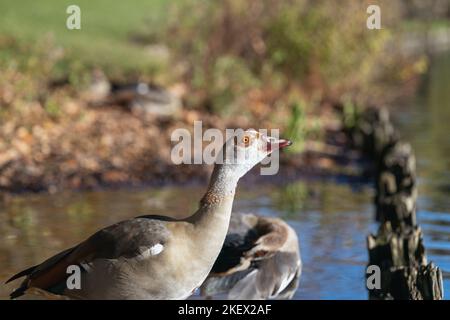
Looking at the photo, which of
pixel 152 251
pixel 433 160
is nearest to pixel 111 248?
pixel 152 251

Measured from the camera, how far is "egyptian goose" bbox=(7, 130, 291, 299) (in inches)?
253

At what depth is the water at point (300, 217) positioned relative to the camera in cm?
938

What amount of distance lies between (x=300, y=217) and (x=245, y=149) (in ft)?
17.5

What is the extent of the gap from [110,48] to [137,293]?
1641 centimetres

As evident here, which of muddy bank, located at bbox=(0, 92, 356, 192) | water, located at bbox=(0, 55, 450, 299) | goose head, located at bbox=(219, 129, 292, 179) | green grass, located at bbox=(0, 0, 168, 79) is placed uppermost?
green grass, located at bbox=(0, 0, 168, 79)

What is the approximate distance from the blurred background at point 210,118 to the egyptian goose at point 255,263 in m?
0.25

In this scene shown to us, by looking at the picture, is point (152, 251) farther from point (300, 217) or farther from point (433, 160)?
point (433, 160)

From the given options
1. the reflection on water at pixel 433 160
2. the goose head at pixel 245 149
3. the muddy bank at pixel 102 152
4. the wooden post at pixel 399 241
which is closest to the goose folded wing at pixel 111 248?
the goose head at pixel 245 149

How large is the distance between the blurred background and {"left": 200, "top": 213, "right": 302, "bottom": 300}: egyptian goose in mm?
247

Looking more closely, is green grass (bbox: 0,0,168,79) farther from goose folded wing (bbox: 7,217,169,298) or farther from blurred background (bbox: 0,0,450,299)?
goose folded wing (bbox: 7,217,169,298)

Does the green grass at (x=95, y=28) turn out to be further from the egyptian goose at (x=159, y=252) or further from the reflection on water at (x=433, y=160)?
the egyptian goose at (x=159, y=252)

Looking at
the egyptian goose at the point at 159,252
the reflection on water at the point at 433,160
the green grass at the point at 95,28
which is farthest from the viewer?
the green grass at the point at 95,28

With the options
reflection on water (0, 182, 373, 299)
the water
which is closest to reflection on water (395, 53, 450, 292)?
the water

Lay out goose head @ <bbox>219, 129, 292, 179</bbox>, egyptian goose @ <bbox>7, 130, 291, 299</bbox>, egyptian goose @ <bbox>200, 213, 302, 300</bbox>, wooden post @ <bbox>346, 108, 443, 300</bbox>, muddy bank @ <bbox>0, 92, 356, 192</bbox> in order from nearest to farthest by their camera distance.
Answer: egyptian goose @ <bbox>7, 130, 291, 299</bbox> < goose head @ <bbox>219, 129, 292, 179</bbox> < wooden post @ <bbox>346, 108, 443, 300</bbox> < egyptian goose @ <bbox>200, 213, 302, 300</bbox> < muddy bank @ <bbox>0, 92, 356, 192</bbox>
